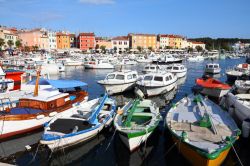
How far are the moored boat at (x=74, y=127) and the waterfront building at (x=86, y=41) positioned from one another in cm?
11012

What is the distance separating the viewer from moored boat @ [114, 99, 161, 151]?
12422 millimetres

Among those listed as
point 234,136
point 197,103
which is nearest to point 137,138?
point 234,136

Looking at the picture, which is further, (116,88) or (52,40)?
(52,40)

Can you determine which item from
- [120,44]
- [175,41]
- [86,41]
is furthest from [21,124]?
[175,41]

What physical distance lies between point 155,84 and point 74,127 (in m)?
13.7

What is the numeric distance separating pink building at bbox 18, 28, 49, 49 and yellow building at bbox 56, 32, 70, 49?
28.1 ft

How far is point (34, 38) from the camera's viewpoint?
111 meters

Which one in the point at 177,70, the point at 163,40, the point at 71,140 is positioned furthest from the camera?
the point at 163,40

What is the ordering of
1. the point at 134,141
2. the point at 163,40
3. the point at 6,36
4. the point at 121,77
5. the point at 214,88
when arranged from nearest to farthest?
the point at 134,141
the point at 214,88
the point at 121,77
the point at 6,36
the point at 163,40

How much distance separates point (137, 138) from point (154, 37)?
134918 mm

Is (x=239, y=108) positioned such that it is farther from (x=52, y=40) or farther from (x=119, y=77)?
(x=52, y=40)

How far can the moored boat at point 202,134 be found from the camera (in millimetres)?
10016

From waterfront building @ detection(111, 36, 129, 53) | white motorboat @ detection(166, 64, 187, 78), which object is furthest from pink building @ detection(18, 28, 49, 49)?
white motorboat @ detection(166, 64, 187, 78)

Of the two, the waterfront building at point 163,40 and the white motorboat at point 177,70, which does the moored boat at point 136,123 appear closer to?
the white motorboat at point 177,70
